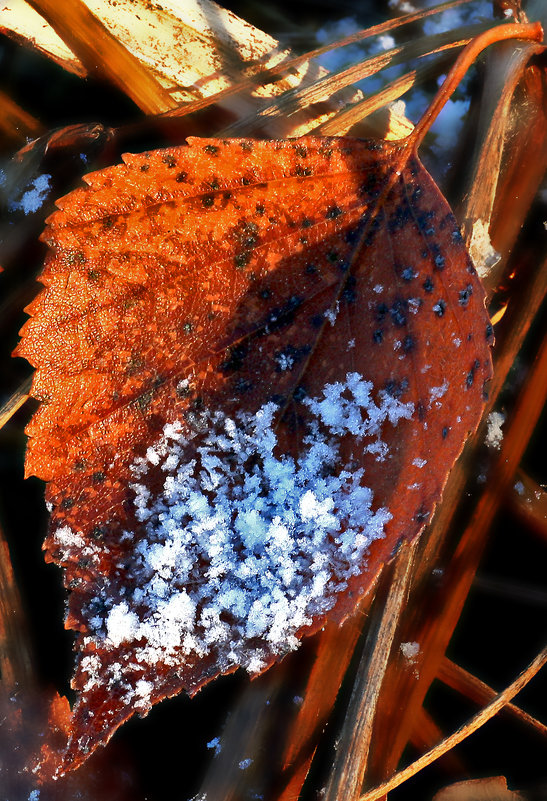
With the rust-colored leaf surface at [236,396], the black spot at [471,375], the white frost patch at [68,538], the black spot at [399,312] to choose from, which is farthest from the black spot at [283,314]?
the white frost patch at [68,538]

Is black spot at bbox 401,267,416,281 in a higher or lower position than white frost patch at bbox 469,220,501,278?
higher

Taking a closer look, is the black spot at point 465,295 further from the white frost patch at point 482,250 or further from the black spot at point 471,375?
the white frost patch at point 482,250

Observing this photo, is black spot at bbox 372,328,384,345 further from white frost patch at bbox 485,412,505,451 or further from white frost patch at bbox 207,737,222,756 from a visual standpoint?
white frost patch at bbox 207,737,222,756

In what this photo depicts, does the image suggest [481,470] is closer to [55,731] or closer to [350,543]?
[350,543]

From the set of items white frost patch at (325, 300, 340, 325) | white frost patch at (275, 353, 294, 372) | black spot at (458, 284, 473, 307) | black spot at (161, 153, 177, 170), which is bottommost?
black spot at (458, 284, 473, 307)

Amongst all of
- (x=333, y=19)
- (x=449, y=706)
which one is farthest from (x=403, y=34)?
(x=449, y=706)

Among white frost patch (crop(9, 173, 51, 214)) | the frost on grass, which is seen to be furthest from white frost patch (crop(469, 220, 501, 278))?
white frost patch (crop(9, 173, 51, 214))
